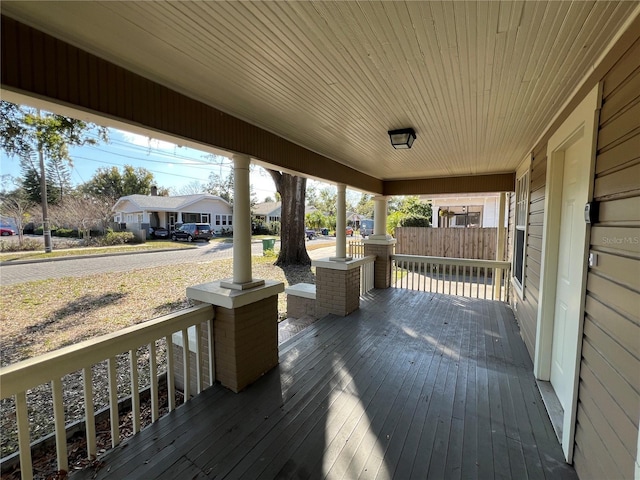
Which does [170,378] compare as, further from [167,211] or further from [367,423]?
[167,211]

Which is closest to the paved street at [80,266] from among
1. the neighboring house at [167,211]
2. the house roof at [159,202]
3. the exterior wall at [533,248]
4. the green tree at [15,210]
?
the green tree at [15,210]

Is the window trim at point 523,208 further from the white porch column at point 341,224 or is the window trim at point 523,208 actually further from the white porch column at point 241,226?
the white porch column at point 241,226

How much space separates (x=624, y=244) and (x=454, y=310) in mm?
3971

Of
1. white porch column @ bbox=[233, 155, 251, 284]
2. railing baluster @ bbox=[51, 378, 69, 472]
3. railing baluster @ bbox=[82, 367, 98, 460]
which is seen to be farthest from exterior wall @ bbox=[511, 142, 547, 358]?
railing baluster @ bbox=[51, 378, 69, 472]

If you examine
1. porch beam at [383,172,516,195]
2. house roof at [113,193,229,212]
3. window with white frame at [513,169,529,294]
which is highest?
house roof at [113,193,229,212]

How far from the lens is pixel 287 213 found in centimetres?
1053

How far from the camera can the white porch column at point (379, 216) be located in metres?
6.43

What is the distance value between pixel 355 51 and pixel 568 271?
2326mm

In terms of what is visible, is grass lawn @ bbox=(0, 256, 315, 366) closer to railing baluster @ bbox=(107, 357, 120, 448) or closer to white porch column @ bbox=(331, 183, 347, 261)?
white porch column @ bbox=(331, 183, 347, 261)

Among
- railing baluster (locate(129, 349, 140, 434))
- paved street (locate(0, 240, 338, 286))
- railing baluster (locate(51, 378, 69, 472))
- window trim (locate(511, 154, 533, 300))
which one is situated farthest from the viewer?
paved street (locate(0, 240, 338, 286))

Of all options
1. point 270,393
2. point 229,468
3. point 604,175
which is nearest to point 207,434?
point 229,468

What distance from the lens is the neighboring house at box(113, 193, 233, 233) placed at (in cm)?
2100

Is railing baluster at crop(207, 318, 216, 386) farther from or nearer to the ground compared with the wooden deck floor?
farther from the ground

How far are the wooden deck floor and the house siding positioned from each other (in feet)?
1.82
